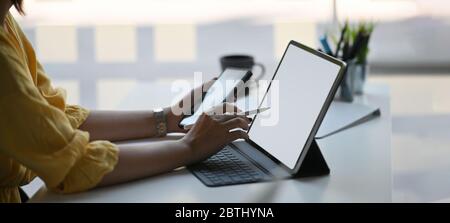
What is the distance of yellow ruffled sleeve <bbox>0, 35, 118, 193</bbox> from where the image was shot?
4.11 ft

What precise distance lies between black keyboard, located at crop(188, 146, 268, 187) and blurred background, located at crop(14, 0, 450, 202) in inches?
76.4

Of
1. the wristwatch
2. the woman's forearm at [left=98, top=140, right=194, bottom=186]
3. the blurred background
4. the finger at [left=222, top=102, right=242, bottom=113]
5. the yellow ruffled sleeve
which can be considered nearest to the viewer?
the yellow ruffled sleeve

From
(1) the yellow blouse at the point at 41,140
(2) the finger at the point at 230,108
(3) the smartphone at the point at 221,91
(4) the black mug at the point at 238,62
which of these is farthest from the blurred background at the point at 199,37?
(1) the yellow blouse at the point at 41,140

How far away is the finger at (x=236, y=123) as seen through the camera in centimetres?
150

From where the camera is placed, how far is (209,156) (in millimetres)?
1485

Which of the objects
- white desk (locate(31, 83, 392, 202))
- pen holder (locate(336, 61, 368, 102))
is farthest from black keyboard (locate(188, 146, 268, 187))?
pen holder (locate(336, 61, 368, 102))

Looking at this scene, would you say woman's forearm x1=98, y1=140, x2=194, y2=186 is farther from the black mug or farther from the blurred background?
the blurred background

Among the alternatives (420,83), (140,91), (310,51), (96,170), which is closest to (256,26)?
(420,83)

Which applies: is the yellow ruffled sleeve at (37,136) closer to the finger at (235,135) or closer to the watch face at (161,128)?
the finger at (235,135)

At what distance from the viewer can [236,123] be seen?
151 centimetres

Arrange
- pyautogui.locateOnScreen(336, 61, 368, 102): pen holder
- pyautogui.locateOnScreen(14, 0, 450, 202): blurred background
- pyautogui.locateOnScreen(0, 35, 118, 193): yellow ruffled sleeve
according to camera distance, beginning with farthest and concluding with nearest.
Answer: pyautogui.locateOnScreen(14, 0, 450, 202): blurred background → pyautogui.locateOnScreen(336, 61, 368, 102): pen holder → pyautogui.locateOnScreen(0, 35, 118, 193): yellow ruffled sleeve

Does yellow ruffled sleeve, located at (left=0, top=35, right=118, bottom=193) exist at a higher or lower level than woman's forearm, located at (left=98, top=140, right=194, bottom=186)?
higher

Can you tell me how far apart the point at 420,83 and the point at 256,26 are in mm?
917
